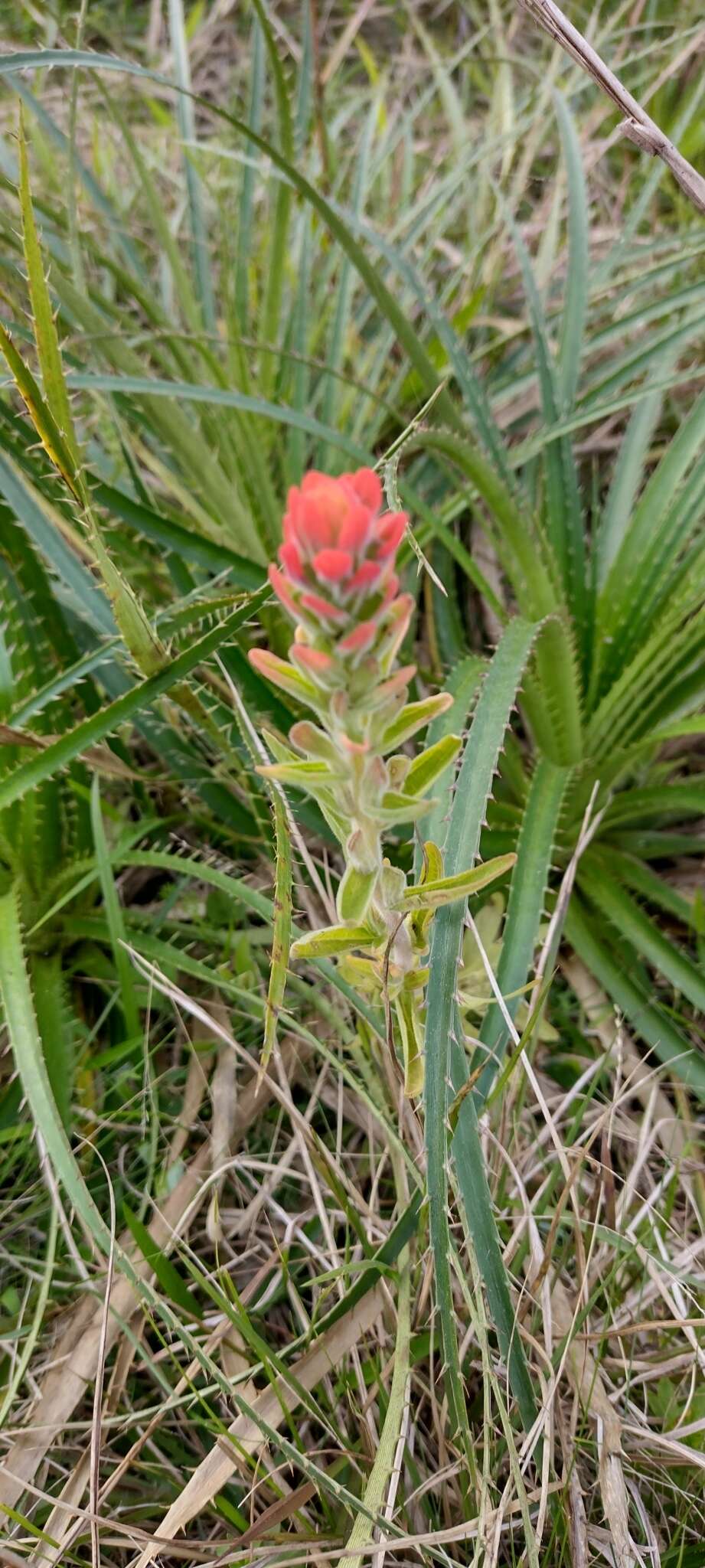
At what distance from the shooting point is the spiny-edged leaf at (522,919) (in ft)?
2.84

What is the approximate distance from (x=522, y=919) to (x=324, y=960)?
190 millimetres

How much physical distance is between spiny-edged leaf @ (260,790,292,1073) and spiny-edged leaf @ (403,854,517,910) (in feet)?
0.39

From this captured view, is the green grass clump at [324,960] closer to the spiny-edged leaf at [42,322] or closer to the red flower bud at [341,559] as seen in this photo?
the spiny-edged leaf at [42,322]

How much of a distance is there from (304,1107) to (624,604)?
2.29 ft

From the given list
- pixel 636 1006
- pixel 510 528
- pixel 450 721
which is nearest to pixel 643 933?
pixel 636 1006

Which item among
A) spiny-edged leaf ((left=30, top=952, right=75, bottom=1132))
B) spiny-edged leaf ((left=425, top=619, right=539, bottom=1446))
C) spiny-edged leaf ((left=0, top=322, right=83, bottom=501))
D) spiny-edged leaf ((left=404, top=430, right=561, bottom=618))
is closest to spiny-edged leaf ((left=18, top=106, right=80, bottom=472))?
spiny-edged leaf ((left=0, top=322, right=83, bottom=501))

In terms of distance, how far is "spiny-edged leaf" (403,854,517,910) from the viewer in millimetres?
642

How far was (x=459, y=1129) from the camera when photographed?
76 cm

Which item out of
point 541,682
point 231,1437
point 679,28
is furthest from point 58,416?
point 679,28

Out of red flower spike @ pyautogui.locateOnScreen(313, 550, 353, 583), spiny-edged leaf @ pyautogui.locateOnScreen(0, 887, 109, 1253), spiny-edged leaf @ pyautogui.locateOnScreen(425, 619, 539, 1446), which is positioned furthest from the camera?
spiny-edged leaf @ pyautogui.locateOnScreen(0, 887, 109, 1253)

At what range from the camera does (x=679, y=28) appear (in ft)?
5.81

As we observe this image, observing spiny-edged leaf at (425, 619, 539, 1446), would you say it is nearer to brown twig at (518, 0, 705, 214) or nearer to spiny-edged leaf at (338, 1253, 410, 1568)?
spiny-edged leaf at (338, 1253, 410, 1568)

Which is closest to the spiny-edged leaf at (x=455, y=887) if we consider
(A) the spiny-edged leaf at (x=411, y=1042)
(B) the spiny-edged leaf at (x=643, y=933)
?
(A) the spiny-edged leaf at (x=411, y=1042)

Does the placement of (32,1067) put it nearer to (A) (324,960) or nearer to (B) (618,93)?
(A) (324,960)
